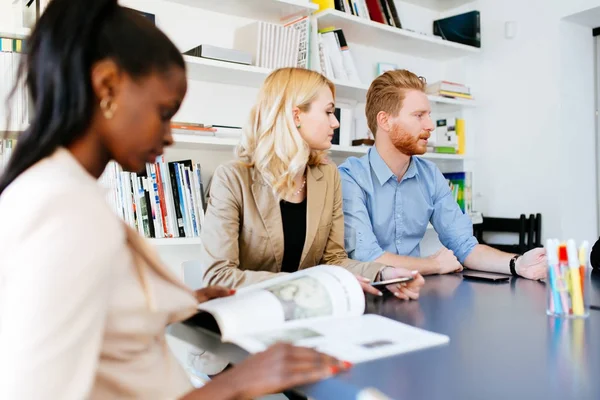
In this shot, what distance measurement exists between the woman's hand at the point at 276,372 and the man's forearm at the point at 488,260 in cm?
106

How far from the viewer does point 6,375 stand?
522 millimetres

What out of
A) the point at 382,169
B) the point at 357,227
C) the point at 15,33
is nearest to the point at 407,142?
the point at 382,169

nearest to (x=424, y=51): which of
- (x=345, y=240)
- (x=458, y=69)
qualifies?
(x=458, y=69)

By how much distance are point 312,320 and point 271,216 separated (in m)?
0.62

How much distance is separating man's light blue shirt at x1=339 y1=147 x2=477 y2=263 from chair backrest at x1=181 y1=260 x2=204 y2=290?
581 mm

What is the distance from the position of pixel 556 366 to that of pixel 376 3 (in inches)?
104

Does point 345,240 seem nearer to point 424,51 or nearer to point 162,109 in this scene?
point 162,109

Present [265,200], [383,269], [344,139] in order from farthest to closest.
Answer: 1. [344,139]
2. [265,200]
3. [383,269]

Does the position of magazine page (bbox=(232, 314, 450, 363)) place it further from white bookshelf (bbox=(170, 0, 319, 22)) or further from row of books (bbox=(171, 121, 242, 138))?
white bookshelf (bbox=(170, 0, 319, 22))

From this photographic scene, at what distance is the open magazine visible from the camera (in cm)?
78

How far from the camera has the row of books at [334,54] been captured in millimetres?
2744

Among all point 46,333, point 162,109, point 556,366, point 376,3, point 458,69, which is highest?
point 376,3

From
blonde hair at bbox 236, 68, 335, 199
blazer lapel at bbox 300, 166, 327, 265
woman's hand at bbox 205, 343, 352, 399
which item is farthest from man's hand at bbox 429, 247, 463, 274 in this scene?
woman's hand at bbox 205, 343, 352, 399

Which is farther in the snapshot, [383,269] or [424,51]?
[424,51]
